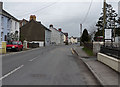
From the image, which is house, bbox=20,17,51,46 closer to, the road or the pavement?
the road

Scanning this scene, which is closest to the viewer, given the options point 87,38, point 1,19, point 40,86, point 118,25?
point 40,86

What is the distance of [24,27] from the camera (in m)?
67.6

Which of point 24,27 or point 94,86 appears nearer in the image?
point 94,86

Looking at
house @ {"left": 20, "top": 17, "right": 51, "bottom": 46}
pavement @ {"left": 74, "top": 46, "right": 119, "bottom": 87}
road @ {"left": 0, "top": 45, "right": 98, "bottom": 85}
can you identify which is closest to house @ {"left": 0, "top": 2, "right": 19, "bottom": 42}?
road @ {"left": 0, "top": 45, "right": 98, "bottom": 85}

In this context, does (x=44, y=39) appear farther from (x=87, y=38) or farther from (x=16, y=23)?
(x=16, y=23)

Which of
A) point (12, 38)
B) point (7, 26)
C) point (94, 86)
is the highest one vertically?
point (7, 26)

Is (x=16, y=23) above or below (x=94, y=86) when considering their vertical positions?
above

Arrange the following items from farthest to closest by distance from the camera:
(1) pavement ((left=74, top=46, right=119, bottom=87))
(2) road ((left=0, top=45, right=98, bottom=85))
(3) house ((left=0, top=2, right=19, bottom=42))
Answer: (3) house ((left=0, top=2, right=19, bottom=42)), (2) road ((left=0, top=45, right=98, bottom=85)), (1) pavement ((left=74, top=46, right=119, bottom=87))

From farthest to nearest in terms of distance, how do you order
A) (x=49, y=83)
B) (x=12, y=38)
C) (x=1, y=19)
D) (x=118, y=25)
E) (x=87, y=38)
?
(x=87, y=38)
(x=118, y=25)
(x=12, y=38)
(x=1, y=19)
(x=49, y=83)

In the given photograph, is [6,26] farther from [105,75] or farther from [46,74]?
[105,75]

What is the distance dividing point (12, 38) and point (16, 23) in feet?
23.8

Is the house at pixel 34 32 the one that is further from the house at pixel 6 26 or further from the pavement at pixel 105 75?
the pavement at pixel 105 75

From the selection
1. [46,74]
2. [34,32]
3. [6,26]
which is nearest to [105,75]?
[46,74]

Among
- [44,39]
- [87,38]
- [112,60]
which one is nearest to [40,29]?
[44,39]
